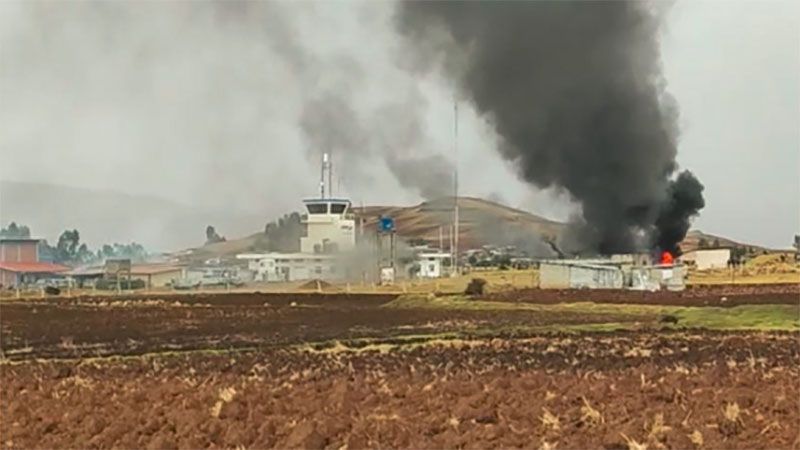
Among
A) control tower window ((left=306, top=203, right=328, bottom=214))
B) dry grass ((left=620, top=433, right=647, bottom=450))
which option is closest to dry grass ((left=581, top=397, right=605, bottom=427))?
dry grass ((left=620, top=433, right=647, bottom=450))

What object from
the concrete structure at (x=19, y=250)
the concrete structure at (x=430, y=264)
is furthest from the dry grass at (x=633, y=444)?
the concrete structure at (x=19, y=250)

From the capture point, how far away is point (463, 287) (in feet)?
262

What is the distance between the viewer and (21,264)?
375ft

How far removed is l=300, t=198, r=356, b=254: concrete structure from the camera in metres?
101

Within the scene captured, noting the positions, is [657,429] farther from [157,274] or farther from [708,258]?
[708,258]

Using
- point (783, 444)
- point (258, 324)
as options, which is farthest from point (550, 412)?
point (258, 324)

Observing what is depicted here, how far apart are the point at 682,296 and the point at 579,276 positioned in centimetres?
1836

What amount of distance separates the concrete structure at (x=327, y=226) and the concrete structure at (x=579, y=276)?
22.0 m

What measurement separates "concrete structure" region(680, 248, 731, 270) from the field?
6980 cm

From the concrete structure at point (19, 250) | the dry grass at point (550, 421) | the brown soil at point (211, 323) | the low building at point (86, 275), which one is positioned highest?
the concrete structure at point (19, 250)

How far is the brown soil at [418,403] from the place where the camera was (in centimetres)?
1343

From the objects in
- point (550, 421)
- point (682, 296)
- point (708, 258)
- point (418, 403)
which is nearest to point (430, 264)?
point (708, 258)

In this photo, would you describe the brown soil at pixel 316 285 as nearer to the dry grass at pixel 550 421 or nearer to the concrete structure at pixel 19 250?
the concrete structure at pixel 19 250

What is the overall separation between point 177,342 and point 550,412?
22.2 metres
